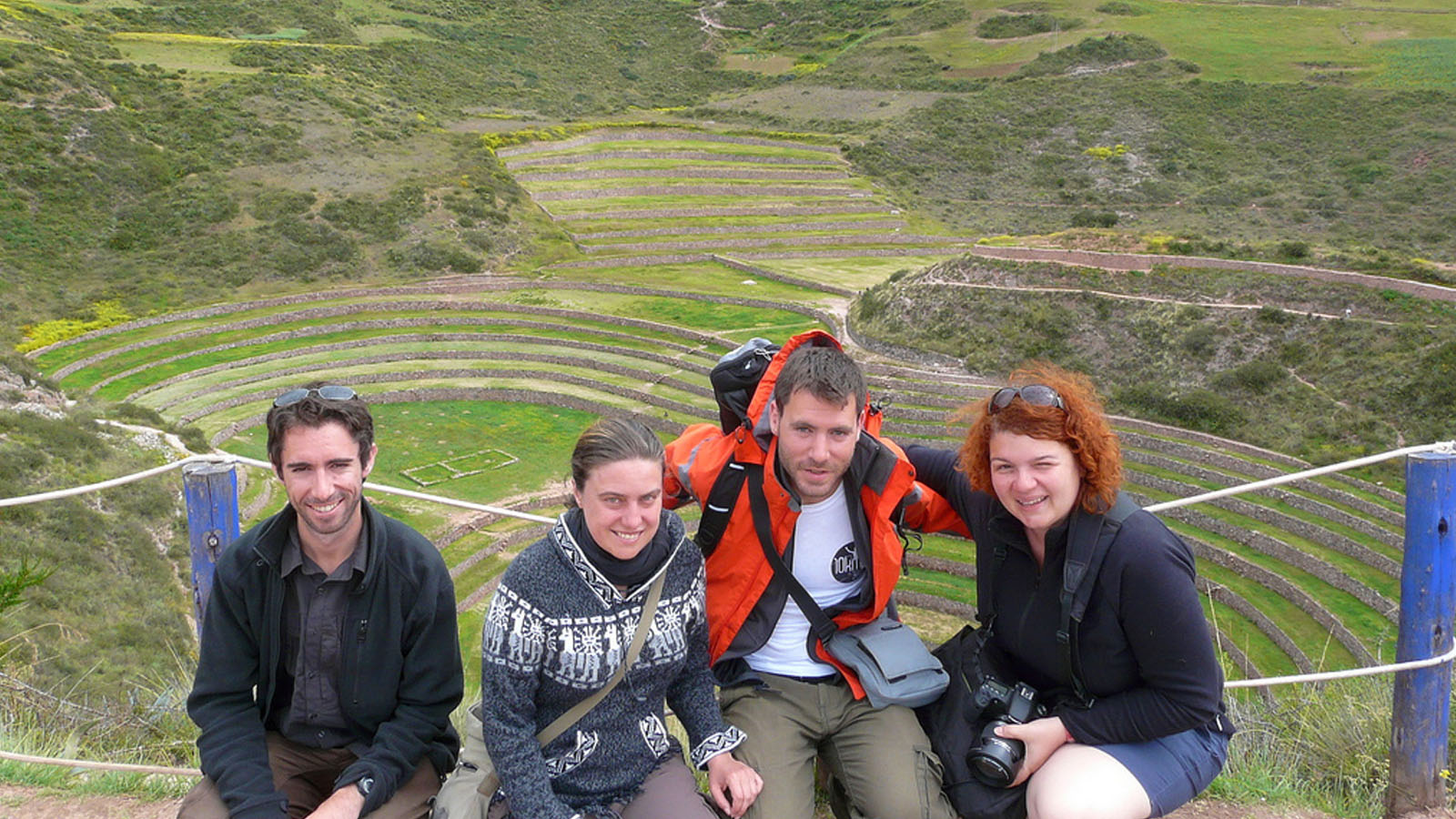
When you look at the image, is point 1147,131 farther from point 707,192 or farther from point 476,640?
point 476,640

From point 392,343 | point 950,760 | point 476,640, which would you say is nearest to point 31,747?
point 950,760

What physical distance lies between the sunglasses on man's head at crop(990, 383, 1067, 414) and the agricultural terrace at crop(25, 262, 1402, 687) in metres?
11.0

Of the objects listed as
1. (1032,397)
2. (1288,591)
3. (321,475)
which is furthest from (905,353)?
(321,475)

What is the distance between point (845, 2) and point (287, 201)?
5736 centimetres

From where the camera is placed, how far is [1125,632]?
3.36 meters

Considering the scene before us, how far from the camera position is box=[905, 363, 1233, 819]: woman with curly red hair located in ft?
10.8

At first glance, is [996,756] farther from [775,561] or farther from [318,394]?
[318,394]

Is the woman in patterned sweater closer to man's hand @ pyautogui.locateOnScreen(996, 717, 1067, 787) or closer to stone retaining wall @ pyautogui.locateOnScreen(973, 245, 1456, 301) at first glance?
man's hand @ pyautogui.locateOnScreen(996, 717, 1067, 787)

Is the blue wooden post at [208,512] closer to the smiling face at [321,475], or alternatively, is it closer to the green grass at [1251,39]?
the smiling face at [321,475]

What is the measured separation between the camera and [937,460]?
4031 mm

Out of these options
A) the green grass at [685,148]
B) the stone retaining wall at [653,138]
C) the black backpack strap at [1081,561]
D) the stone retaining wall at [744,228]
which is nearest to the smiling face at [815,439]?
the black backpack strap at [1081,561]

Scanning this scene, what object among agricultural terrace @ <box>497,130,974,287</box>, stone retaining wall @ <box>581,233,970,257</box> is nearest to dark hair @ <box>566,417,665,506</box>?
agricultural terrace @ <box>497,130,974,287</box>

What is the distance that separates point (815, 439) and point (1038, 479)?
745mm

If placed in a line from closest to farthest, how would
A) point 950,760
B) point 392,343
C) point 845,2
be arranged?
point 950,760
point 392,343
point 845,2
